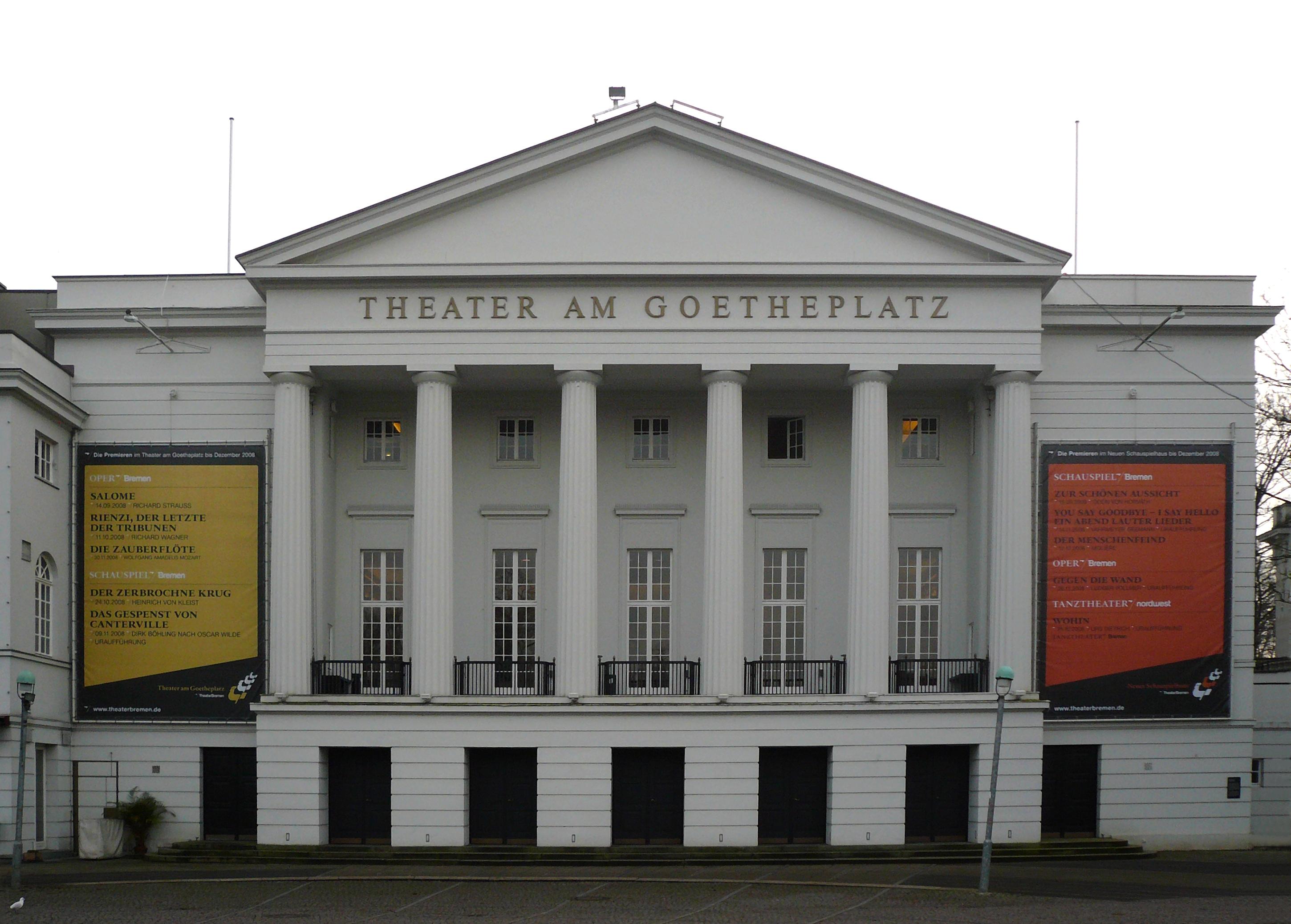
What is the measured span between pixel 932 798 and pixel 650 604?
7.52 metres

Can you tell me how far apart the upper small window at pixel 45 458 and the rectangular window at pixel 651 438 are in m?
12.8

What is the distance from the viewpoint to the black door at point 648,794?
108ft

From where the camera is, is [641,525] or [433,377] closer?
[433,377]

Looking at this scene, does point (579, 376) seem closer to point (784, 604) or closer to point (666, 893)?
point (784, 604)

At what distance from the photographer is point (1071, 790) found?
111 feet

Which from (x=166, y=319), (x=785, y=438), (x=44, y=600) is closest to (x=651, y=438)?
(x=785, y=438)

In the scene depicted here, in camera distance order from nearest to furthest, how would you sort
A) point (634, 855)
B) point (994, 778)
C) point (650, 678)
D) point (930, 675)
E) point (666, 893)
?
point (994, 778)
point (666, 893)
point (634, 855)
point (930, 675)
point (650, 678)

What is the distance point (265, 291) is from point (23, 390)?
531 centimetres

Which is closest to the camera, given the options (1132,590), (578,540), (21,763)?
(21,763)

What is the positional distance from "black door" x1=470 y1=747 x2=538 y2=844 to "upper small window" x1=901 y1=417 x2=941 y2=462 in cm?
1089

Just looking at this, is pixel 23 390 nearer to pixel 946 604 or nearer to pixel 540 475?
pixel 540 475

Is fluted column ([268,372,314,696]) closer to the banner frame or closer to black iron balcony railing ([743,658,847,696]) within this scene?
the banner frame

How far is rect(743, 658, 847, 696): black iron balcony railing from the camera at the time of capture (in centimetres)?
3397

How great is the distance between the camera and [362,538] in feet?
116
